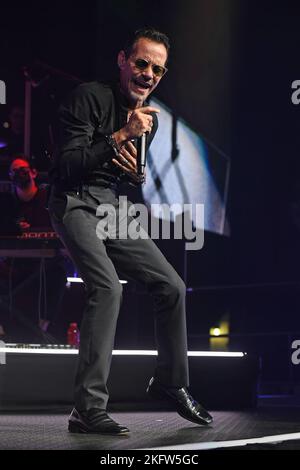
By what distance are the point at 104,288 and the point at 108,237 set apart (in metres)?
0.28

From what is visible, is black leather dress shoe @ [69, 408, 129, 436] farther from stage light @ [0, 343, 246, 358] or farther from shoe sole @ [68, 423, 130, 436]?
stage light @ [0, 343, 246, 358]

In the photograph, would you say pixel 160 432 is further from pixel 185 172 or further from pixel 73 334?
pixel 185 172

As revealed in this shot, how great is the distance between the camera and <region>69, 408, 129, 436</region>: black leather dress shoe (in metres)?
2.73

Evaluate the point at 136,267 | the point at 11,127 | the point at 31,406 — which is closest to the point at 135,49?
the point at 136,267

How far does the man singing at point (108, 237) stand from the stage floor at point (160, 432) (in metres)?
0.13

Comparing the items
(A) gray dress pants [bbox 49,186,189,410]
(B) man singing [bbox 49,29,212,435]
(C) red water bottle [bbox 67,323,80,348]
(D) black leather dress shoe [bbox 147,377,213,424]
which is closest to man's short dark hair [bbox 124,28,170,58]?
(B) man singing [bbox 49,29,212,435]

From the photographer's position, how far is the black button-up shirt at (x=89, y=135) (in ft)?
9.64

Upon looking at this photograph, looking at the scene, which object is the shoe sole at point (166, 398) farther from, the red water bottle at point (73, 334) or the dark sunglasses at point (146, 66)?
the red water bottle at point (73, 334)

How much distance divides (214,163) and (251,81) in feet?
3.26

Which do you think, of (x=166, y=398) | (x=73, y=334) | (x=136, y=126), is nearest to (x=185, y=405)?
(x=166, y=398)

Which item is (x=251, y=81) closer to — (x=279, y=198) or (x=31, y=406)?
(x=279, y=198)

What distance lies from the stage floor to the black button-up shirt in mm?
958

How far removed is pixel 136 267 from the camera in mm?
3145

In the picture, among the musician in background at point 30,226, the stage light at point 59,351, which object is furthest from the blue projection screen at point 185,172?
the stage light at point 59,351
